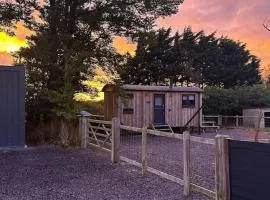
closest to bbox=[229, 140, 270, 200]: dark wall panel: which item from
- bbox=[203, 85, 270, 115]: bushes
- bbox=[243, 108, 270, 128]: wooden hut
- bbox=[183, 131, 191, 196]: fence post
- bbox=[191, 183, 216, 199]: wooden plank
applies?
bbox=[191, 183, 216, 199]: wooden plank

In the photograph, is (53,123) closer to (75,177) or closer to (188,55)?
(75,177)

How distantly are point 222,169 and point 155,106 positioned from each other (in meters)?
16.0

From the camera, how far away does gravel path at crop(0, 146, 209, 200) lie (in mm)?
7641

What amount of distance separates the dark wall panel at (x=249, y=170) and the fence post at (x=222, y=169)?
11 centimetres

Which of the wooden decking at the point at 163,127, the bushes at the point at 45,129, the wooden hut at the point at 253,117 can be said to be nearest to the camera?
the bushes at the point at 45,129

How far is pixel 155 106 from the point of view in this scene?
2245 cm

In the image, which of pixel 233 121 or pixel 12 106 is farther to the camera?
pixel 233 121

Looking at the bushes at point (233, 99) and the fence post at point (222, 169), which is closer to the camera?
the fence post at point (222, 169)

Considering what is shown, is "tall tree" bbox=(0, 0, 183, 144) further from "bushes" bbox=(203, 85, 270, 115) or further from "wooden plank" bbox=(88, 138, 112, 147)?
"bushes" bbox=(203, 85, 270, 115)

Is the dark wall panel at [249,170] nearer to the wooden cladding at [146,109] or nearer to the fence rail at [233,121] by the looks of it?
the wooden cladding at [146,109]

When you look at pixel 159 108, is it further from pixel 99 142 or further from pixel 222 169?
pixel 222 169

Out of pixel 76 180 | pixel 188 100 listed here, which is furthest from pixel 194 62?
pixel 76 180

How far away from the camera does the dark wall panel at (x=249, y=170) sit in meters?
5.52

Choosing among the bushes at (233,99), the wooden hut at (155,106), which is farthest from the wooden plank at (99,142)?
the bushes at (233,99)
